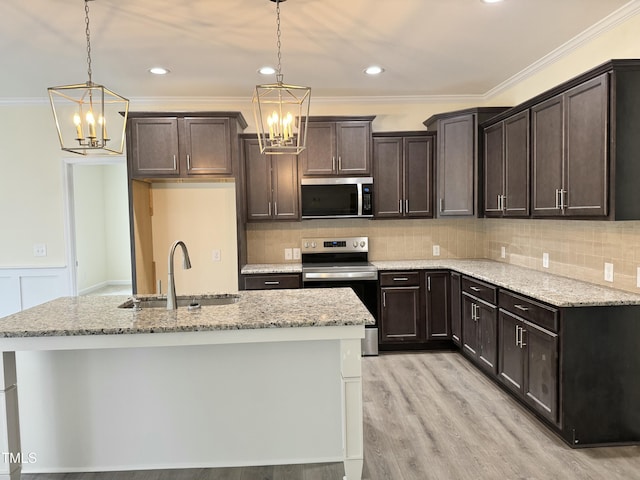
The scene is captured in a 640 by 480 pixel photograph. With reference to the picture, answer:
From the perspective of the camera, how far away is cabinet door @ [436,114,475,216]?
173 inches

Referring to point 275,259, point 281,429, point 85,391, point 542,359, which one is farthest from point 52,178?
point 542,359

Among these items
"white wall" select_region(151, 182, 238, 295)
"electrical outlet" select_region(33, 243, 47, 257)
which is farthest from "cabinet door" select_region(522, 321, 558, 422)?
"electrical outlet" select_region(33, 243, 47, 257)

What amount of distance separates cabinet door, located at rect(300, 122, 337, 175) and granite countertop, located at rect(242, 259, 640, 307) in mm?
1061

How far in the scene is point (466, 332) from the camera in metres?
4.15

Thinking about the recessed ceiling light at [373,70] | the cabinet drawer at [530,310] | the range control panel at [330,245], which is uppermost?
the recessed ceiling light at [373,70]

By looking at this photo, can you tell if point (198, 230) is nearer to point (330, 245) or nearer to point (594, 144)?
point (330, 245)

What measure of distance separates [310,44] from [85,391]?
278 cm

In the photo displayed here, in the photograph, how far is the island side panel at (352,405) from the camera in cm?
220

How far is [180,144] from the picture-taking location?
4.29 meters

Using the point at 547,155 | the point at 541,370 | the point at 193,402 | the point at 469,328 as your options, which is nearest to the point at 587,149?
the point at 547,155

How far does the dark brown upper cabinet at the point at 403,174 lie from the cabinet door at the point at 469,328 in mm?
1124

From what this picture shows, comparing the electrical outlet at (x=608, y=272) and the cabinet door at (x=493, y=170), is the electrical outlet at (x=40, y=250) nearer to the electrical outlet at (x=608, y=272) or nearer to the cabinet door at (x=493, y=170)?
the cabinet door at (x=493, y=170)

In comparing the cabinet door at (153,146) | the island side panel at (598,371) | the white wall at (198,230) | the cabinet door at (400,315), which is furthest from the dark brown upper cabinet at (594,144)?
the cabinet door at (153,146)

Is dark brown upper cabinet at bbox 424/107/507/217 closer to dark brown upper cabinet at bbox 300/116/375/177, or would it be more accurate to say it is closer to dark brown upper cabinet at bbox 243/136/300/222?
dark brown upper cabinet at bbox 300/116/375/177
